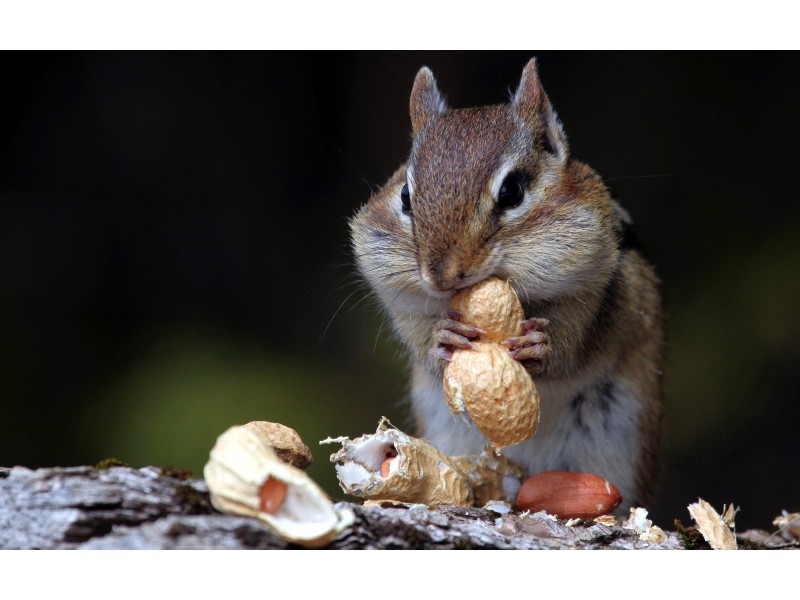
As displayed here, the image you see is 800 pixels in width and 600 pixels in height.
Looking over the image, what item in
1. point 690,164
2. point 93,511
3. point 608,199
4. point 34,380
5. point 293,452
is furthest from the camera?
point 690,164

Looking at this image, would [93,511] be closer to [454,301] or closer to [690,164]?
[454,301]

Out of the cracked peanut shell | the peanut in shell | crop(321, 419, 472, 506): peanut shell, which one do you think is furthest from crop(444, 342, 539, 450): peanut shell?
the cracked peanut shell

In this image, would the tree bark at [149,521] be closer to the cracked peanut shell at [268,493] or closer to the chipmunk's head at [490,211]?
the cracked peanut shell at [268,493]

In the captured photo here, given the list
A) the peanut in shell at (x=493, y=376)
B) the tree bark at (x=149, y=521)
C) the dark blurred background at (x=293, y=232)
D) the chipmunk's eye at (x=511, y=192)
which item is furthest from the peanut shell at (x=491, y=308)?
the dark blurred background at (x=293, y=232)

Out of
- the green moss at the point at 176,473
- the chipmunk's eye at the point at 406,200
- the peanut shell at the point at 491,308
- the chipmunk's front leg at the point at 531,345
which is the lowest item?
the green moss at the point at 176,473

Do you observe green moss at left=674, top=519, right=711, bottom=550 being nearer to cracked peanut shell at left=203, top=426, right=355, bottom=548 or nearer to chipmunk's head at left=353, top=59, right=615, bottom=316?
chipmunk's head at left=353, top=59, right=615, bottom=316

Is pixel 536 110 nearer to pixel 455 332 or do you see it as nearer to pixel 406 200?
pixel 406 200
